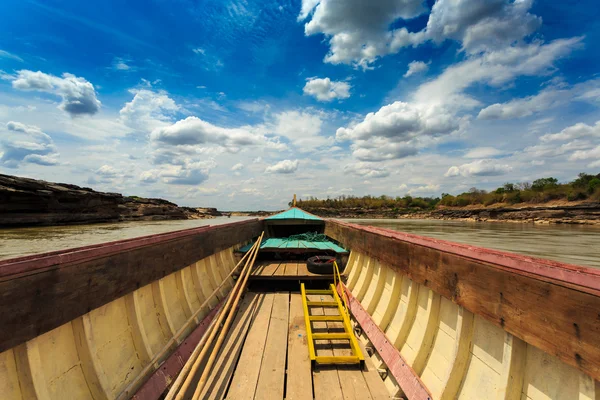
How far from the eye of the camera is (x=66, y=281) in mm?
1711

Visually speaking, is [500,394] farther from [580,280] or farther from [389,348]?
[389,348]

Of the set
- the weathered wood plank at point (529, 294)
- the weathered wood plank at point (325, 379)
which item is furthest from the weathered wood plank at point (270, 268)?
the weathered wood plank at point (529, 294)

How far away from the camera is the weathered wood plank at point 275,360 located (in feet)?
8.18

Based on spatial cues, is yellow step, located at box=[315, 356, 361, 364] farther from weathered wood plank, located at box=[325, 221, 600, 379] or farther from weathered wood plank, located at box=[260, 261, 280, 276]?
weathered wood plank, located at box=[260, 261, 280, 276]

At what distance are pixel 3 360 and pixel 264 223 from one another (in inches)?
335

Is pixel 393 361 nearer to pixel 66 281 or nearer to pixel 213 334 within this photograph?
pixel 213 334

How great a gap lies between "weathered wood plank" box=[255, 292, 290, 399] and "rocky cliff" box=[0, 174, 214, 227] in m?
46.6

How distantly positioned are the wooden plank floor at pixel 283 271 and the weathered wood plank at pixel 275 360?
0.98 metres

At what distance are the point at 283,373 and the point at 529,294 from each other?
2329 mm

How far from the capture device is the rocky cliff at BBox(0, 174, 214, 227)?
114 feet

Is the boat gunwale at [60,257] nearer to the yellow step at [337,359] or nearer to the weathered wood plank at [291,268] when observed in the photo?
the yellow step at [337,359]

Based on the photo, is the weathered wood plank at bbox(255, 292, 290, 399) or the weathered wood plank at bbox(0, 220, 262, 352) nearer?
the weathered wood plank at bbox(0, 220, 262, 352)

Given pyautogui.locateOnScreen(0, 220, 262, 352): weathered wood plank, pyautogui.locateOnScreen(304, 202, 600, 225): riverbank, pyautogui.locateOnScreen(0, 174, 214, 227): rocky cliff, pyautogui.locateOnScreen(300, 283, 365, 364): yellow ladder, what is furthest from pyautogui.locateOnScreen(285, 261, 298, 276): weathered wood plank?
pyautogui.locateOnScreen(304, 202, 600, 225): riverbank

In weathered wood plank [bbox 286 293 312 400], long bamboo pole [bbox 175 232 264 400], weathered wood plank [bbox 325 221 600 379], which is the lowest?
weathered wood plank [bbox 286 293 312 400]
